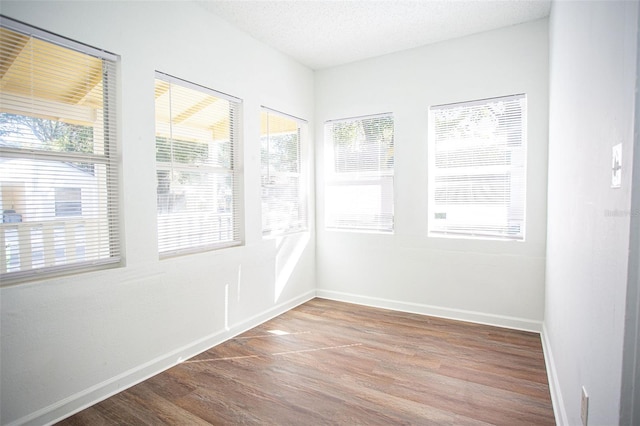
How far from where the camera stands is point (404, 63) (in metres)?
3.87

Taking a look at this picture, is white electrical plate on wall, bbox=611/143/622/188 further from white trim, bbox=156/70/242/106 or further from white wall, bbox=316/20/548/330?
white trim, bbox=156/70/242/106

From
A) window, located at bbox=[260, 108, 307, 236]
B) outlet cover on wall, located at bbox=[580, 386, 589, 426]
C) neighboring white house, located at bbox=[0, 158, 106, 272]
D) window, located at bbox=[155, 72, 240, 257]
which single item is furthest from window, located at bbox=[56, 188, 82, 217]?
outlet cover on wall, located at bbox=[580, 386, 589, 426]

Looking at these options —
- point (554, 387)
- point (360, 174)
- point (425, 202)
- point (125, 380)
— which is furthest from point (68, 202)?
point (554, 387)

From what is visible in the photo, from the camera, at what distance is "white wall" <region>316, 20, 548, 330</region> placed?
327cm

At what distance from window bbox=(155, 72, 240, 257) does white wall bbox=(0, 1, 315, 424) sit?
0.11 metres

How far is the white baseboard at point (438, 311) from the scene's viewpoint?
3.37 meters

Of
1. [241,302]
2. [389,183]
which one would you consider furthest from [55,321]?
[389,183]

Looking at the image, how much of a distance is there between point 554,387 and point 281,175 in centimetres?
308

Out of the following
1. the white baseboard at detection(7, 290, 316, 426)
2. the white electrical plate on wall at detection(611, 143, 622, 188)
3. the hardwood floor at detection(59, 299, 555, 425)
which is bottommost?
the hardwood floor at detection(59, 299, 555, 425)

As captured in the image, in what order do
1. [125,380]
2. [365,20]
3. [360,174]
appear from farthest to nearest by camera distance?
[360,174], [365,20], [125,380]

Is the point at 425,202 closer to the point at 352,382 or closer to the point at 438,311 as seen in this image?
the point at 438,311

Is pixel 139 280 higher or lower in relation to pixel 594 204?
lower

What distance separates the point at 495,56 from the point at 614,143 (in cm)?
283

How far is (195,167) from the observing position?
295 centimetres
